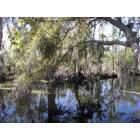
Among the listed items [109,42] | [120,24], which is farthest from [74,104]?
[120,24]

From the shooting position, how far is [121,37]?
4730 mm

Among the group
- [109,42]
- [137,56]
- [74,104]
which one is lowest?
[74,104]

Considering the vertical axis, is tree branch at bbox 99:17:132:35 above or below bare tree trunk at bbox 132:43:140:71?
above

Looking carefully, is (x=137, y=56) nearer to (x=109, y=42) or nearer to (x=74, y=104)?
(x=109, y=42)

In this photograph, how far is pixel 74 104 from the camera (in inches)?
187

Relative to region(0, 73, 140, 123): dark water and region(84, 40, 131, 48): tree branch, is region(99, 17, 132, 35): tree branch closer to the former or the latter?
region(84, 40, 131, 48): tree branch

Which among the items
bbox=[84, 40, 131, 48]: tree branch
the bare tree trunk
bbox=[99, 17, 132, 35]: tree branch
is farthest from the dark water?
bbox=[99, 17, 132, 35]: tree branch

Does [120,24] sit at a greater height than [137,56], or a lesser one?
greater

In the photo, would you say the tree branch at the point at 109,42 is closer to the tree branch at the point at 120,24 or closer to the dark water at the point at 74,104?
the tree branch at the point at 120,24

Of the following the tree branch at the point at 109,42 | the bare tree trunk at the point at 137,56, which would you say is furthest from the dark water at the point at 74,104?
the tree branch at the point at 109,42

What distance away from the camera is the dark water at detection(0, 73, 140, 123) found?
471 cm
